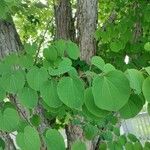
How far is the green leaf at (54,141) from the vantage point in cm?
100

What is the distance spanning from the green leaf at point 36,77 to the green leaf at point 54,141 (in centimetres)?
14

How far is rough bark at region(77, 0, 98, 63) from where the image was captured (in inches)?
131

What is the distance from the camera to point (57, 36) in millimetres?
3566

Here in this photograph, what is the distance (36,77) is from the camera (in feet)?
3.31

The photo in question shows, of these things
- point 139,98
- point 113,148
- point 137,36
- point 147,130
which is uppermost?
point 137,36

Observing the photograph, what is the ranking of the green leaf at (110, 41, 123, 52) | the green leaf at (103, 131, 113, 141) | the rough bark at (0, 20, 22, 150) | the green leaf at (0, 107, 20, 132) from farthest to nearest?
the green leaf at (110, 41, 123, 52) → the rough bark at (0, 20, 22, 150) → the green leaf at (103, 131, 113, 141) → the green leaf at (0, 107, 20, 132)

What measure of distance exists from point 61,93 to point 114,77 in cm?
14

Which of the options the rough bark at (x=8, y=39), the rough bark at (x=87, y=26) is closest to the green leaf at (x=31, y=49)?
the rough bark at (x=8, y=39)

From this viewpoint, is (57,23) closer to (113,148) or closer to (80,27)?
(80,27)

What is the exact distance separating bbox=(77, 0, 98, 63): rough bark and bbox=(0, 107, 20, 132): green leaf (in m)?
2.30

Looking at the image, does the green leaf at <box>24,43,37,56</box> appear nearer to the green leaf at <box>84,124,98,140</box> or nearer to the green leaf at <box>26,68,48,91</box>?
the green leaf at <box>26,68,48,91</box>

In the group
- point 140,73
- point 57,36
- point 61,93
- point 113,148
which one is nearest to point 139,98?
point 140,73

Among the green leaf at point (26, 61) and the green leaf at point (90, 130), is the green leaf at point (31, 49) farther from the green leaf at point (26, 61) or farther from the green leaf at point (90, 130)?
the green leaf at point (90, 130)

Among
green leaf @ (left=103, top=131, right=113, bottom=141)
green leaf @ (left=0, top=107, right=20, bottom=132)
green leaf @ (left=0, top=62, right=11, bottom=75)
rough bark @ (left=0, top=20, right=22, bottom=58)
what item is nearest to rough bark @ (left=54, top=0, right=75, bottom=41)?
rough bark @ (left=0, top=20, right=22, bottom=58)
